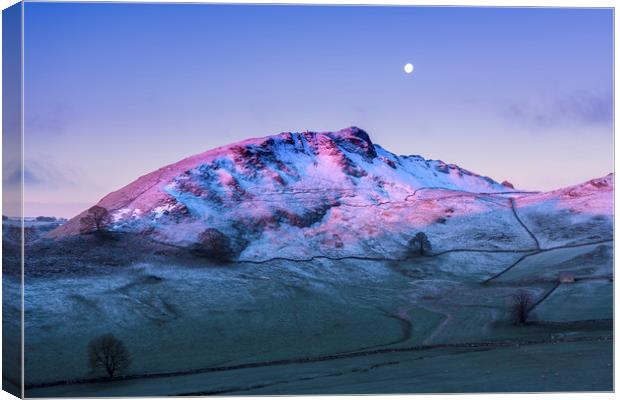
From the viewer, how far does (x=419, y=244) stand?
2517 cm

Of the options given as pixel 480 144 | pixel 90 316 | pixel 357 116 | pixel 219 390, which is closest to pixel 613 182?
pixel 480 144

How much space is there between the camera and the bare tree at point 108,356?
72.2 feet

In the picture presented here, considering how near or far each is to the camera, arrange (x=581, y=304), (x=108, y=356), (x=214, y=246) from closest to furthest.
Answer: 1. (x=108, y=356)
2. (x=581, y=304)
3. (x=214, y=246)

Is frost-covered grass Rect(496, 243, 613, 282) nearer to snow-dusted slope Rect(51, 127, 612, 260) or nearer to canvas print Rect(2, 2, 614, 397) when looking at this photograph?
canvas print Rect(2, 2, 614, 397)

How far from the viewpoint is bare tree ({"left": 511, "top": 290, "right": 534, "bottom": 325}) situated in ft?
78.3

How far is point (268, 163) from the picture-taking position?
81.5 feet

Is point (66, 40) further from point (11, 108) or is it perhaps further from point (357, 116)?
point (357, 116)

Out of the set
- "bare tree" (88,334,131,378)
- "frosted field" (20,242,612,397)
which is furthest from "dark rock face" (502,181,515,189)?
"bare tree" (88,334,131,378)

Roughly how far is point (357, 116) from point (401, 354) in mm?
5202

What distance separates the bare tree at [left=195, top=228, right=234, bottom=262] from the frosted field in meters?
0.31

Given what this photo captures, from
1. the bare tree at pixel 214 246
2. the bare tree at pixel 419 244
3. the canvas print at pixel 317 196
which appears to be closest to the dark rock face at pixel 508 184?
the canvas print at pixel 317 196

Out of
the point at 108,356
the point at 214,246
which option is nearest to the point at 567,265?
the point at 214,246

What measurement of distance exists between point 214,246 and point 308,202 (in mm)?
2331

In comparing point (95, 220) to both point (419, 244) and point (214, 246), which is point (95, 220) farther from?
point (419, 244)
